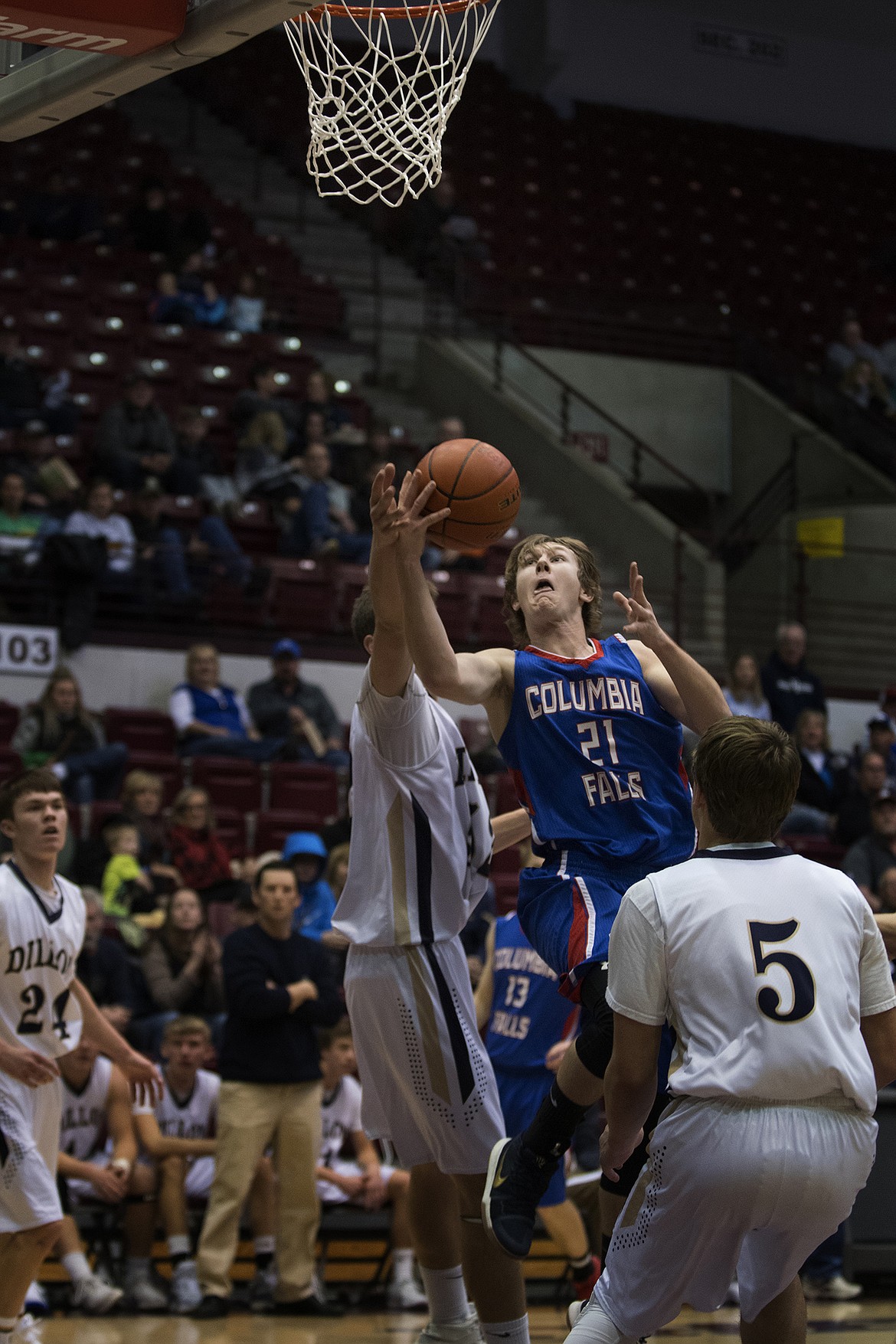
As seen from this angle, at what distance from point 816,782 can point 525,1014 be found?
21.0 feet

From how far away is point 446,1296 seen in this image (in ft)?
18.1

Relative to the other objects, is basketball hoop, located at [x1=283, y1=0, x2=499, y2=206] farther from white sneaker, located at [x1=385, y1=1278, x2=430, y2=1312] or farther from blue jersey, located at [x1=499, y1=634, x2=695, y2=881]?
white sneaker, located at [x1=385, y1=1278, x2=430, y2=1312]

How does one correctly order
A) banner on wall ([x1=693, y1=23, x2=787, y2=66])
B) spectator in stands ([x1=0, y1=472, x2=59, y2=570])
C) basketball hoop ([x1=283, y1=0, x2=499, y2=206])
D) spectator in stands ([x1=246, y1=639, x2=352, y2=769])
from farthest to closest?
banner on wall ([x1=693, y1=23, x2=787, y2=66]), spectator in stands ([x1=0, y1=472, x2=59, y2=570]), spectator in stands ([x1=246, y1=639, x2=352, y2=769]), basketball hoop ([x1=283, y1=0, x2=499, y2=206])

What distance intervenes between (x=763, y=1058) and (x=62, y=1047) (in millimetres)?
3630

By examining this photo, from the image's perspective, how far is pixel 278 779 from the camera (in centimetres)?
1228

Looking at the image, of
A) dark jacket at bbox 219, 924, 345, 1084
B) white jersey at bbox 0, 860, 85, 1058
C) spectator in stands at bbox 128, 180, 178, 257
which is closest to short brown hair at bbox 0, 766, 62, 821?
white jersey at bbox 0, 860, 85, 1058

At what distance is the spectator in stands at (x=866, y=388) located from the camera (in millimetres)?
19609

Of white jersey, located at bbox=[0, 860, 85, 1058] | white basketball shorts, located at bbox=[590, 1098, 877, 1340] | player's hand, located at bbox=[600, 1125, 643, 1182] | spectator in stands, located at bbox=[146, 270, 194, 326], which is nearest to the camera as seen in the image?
white basketball shorts, located at bbox=[590, 1098, 877, 1340]

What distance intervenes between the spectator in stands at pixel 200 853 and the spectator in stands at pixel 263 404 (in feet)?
18.4

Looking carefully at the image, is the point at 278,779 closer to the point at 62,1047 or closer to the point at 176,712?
the point at 176,712

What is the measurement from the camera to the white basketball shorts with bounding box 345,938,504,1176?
5301 millimetres

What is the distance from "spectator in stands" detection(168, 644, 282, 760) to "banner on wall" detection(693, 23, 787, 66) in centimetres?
1540

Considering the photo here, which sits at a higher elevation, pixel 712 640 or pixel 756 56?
pixel 756 56

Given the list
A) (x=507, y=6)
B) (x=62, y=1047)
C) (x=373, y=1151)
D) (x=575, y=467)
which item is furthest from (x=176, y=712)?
(x=507, y=6)
